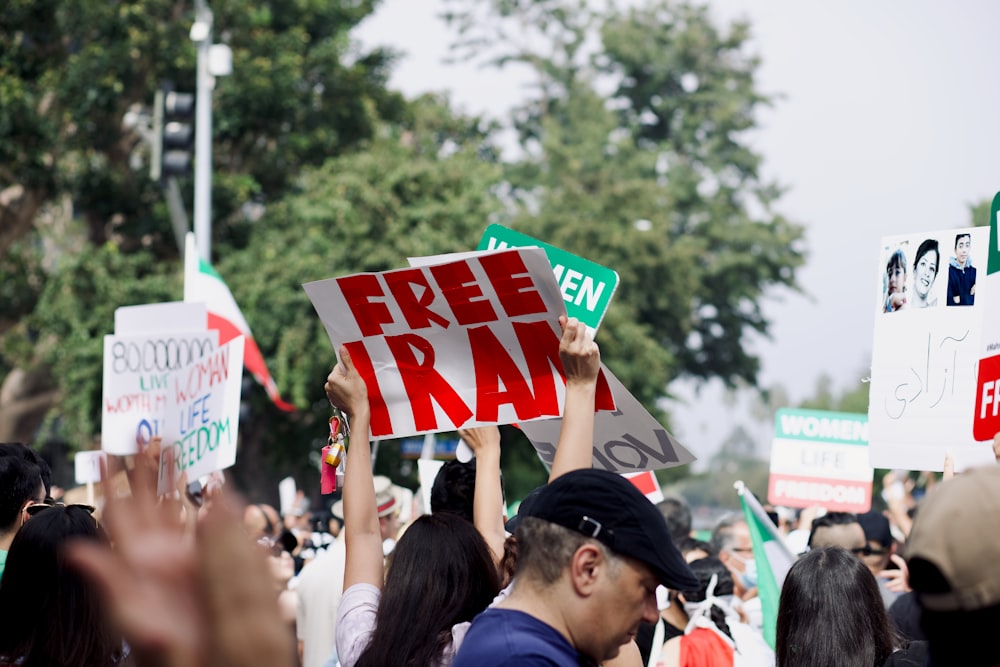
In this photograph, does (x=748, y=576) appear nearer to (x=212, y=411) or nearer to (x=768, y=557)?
(x=768, y=557)

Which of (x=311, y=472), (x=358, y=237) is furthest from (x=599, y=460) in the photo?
(x=311, y=472)

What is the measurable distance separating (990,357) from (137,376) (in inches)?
187

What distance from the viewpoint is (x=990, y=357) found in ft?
13.3

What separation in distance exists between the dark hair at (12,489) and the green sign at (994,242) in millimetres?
3358

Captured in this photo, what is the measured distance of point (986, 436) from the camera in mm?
4172

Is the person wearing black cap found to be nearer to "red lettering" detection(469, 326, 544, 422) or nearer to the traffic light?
"red lettering" detection(469, 326, 544, 422)

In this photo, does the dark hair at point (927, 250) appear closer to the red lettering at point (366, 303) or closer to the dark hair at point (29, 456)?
the red lettering at point (366, 303)

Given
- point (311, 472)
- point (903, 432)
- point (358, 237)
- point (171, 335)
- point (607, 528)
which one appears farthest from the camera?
point (311, 472)

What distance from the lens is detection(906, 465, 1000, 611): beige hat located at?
74.3 inches

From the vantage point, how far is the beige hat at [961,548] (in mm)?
1888

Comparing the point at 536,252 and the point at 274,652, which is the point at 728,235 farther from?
the point at 274,652

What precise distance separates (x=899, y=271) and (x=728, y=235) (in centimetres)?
3464

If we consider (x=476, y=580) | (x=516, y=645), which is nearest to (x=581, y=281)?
(x=476, y=580)

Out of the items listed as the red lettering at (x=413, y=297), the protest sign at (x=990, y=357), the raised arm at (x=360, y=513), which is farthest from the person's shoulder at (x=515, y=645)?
the protest sign at (x=990, y=357)
